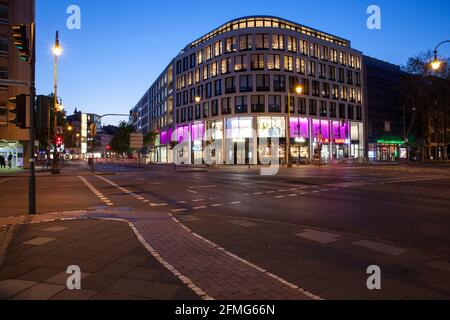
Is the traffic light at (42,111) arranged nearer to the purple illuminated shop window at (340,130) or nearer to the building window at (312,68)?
the building window at (312,68)

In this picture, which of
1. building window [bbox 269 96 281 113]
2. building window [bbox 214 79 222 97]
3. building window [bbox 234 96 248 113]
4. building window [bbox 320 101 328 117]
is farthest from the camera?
building window [bbox 320 101 328 117]

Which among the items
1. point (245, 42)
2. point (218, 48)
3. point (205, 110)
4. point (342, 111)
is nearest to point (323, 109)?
point (342, 111)

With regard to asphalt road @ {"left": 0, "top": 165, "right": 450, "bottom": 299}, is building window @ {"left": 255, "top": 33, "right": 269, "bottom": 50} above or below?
above

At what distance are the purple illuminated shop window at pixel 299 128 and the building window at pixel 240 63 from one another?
1224 centimetres

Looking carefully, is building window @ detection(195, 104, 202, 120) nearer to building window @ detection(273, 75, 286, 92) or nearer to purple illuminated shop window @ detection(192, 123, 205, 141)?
purple illuminated shop window @ detection(192, 123, 205, 141)

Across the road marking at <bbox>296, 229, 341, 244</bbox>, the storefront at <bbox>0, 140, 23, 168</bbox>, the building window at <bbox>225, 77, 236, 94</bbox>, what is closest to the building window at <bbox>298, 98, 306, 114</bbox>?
the building window at <bbox>225, 77, 236, 94</bbox>

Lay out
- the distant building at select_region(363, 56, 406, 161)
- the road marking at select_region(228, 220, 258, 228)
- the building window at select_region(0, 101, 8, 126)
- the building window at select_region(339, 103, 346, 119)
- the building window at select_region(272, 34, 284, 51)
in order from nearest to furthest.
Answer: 1. the road marking at select_region(228, 220, 258, 228)
2. the building window at select_region(0, 101, 8, 126)
3. the building window at select_region(272, 34, 284, 51)
4. the building window at select_region(339, 103, 346, 119)
5. the distant building at select_region(363, 56, 406, 161)

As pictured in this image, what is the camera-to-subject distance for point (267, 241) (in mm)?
6855

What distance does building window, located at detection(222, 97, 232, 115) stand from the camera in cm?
5944

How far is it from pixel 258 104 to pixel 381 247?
5251cm

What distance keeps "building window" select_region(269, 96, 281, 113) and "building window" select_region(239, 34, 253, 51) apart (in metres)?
9.32

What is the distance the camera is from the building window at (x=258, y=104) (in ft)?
189

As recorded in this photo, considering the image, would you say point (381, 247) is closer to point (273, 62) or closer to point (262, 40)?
point (273, 62)

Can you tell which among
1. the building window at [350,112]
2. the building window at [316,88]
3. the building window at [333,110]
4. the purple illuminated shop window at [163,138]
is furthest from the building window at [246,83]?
the purple illuminated shop window at [163,138]
